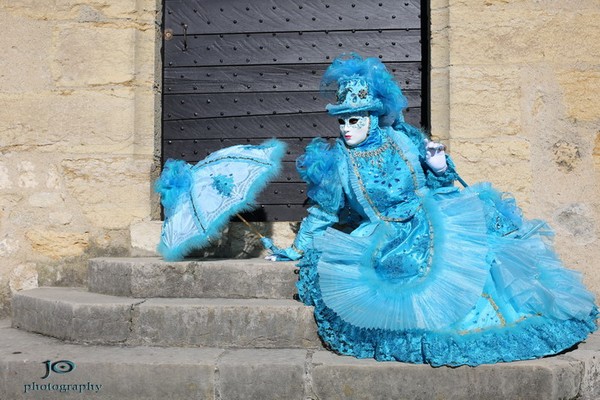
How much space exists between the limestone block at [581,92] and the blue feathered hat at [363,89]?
1.34 metres

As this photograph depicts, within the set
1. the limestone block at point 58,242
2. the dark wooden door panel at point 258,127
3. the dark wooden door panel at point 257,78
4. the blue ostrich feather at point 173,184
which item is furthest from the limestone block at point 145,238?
the dark wooden door panel at point 257,78

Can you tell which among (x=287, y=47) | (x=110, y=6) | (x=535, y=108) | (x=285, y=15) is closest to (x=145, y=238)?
(x=110, y=6)

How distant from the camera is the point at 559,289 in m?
3.62

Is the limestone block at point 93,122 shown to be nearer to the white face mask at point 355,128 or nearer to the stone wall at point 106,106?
Result: the stone wall at point 106,106

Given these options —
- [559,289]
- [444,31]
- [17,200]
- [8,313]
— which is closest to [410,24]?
[444,31]

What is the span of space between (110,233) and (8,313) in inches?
38.1

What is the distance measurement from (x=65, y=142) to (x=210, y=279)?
1717 millimetres

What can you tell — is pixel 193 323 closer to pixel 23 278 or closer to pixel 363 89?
pixel 363 89

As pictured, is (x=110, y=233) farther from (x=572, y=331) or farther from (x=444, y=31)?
(x=572, y=331)

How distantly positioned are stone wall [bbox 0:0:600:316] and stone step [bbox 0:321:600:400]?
145cm

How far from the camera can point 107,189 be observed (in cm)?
506

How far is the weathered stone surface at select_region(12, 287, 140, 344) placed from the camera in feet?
12.9

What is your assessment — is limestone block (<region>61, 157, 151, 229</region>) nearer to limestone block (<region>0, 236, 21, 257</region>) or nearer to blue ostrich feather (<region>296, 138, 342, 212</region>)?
limestone block (<region>0, 236, 21, 257</region>)

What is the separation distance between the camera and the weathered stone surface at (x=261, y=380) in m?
3.45
